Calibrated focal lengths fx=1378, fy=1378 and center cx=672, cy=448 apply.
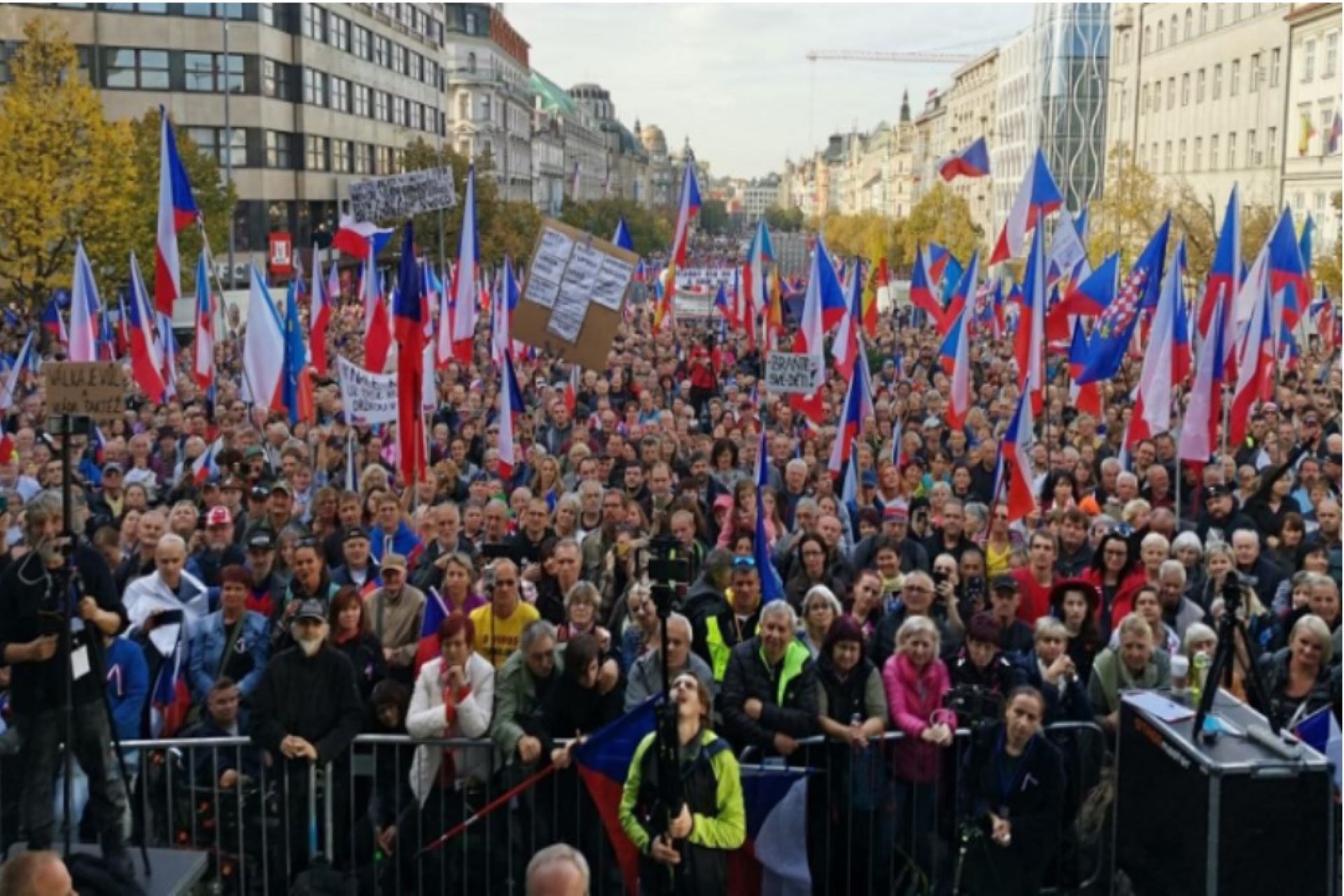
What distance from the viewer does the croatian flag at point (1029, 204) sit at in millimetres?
17672

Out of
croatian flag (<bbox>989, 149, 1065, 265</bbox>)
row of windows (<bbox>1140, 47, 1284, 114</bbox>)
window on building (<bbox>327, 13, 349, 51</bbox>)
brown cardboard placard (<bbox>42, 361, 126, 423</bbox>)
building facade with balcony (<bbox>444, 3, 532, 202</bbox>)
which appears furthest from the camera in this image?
building facade with balcony (<bbox>444, 3, 532, 202</bbox>)

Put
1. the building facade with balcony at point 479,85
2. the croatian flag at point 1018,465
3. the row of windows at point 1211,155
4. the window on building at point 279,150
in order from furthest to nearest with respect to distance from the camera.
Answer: the building facade with balcony at point 479,85 < the row of windows at point 1211,155 < the window on building at point 279,150 < the croatian flag at point 1018,465

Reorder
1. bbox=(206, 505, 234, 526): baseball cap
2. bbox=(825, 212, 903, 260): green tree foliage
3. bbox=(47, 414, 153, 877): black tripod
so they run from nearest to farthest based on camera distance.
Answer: bbox=(47, 414, 153, 877): black tripod < bbox=(206, 505, 234, 526): baseball cap < bbox=(825, 212, 903, 260): green tree foliage

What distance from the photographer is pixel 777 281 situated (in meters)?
25.0

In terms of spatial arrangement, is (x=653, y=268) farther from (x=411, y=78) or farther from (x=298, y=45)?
(x=411, y=78)

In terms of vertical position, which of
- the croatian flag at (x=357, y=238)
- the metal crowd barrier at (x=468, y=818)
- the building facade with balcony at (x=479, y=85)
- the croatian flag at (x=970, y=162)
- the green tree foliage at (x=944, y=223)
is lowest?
the metal crowd barrier at (x=468, y=818)

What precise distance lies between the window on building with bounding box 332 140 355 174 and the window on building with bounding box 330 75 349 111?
4.88 feet

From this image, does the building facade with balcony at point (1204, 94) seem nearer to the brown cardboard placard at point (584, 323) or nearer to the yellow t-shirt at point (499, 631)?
the brown cardboard placard at point (584, 323)

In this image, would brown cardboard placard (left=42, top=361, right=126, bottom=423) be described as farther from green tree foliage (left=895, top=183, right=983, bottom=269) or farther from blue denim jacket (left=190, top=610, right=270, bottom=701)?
green tree foliage (left=895, top=183, right=983, bottom=269)

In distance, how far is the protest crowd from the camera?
6223 millimetres

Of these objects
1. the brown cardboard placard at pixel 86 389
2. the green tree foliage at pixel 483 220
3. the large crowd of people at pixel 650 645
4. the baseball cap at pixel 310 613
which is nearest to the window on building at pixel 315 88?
the green tree foliage at pixel 483 220

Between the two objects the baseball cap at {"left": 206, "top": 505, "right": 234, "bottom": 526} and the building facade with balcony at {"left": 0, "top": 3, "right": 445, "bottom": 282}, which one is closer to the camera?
the baseball cap at {"left": 206, "top": 505, "right": 234, "bottom": 526}

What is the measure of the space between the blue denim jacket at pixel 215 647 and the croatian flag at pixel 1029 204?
12319 mm

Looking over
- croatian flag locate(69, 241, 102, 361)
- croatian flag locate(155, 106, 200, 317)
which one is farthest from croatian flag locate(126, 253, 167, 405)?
croatian flag locate(155, 106, 200, 317)
